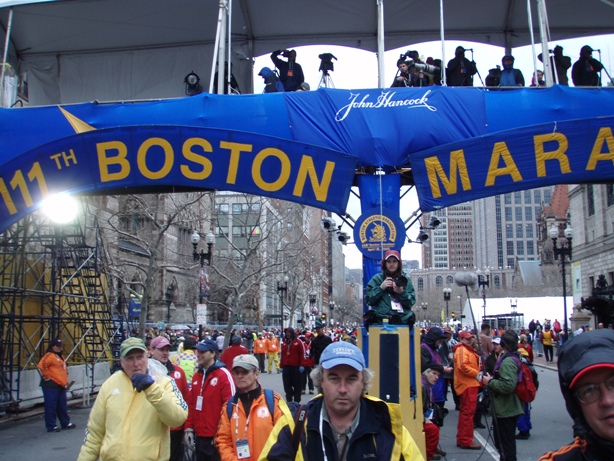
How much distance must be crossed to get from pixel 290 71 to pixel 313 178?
Result: 3.36 meters

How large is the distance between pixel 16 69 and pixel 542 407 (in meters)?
15.2

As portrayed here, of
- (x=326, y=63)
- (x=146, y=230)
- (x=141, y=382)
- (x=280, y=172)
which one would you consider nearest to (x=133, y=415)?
(x=141, y=382)

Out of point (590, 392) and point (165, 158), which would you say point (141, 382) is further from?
point (165, 158)

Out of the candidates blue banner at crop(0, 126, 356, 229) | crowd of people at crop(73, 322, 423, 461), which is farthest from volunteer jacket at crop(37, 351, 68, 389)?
crowd of people at crop(73, 322, 423, 461)

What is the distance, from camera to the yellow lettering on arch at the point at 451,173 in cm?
1004

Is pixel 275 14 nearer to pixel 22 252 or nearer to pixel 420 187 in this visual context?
pixel 420 187

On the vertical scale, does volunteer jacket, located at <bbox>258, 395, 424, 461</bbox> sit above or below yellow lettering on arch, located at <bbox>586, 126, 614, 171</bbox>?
below

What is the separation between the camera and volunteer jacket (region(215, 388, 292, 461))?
479 cm

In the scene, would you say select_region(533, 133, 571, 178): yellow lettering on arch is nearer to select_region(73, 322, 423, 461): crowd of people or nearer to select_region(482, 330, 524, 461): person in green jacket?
select_region(482, 330, 524, 461): person in green jacket

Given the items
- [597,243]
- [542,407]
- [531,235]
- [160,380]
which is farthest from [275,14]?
[531,235]

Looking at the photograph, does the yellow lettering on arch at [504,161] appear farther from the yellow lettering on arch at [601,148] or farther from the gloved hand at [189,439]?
the gloved hand at [189,439]

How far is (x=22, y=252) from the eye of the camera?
51.5ft

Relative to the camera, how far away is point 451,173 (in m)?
10.1

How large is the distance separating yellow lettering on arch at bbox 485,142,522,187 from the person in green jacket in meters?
2.96
